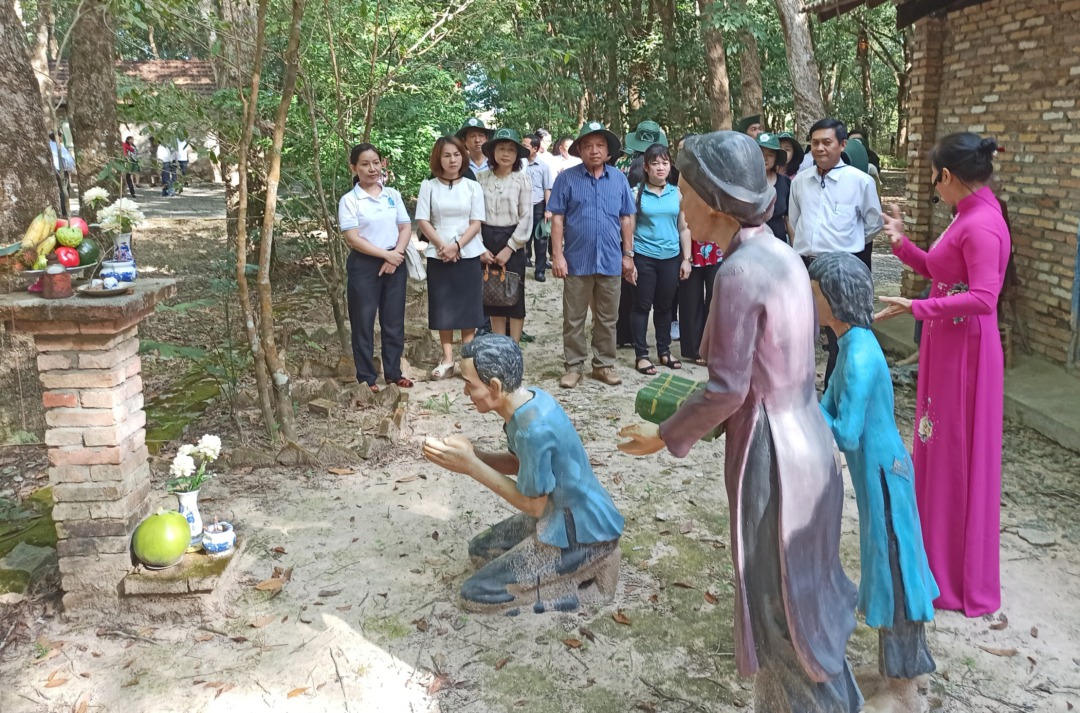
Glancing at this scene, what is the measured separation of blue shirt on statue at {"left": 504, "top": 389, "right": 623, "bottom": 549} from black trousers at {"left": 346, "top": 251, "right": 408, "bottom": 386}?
3281 mm

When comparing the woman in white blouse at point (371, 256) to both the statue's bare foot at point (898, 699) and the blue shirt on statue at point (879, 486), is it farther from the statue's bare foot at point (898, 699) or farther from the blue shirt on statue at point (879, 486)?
the statue's bare foot at point (898, 699)

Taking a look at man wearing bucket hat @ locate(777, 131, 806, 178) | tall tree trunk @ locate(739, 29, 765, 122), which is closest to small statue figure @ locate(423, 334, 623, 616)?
man wearing bucket hat @ locate(777, 131, 806, 178)

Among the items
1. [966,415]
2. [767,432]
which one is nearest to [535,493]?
[767,432]

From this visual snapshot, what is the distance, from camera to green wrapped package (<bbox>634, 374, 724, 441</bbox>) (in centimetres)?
275

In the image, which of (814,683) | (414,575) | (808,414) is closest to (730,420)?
(808,414)

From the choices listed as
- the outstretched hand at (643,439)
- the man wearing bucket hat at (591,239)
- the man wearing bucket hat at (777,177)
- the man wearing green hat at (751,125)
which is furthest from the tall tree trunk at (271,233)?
the man wearing green hat at (751,125)

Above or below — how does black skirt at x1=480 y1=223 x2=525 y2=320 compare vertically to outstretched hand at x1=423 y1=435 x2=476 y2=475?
above

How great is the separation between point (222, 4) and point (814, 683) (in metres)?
7.73

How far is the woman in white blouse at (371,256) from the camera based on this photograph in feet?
22.0

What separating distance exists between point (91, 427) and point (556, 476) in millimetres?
2049

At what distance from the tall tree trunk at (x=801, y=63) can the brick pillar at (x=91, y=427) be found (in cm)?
988

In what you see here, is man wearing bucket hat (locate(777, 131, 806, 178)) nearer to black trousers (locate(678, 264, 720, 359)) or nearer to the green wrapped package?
black trousers (locate(678, 264, 720, 359))

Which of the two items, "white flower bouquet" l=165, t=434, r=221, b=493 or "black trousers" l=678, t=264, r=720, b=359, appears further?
"black trousers" l=678, t=264, r=720, b=359

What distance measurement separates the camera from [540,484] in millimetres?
3736
